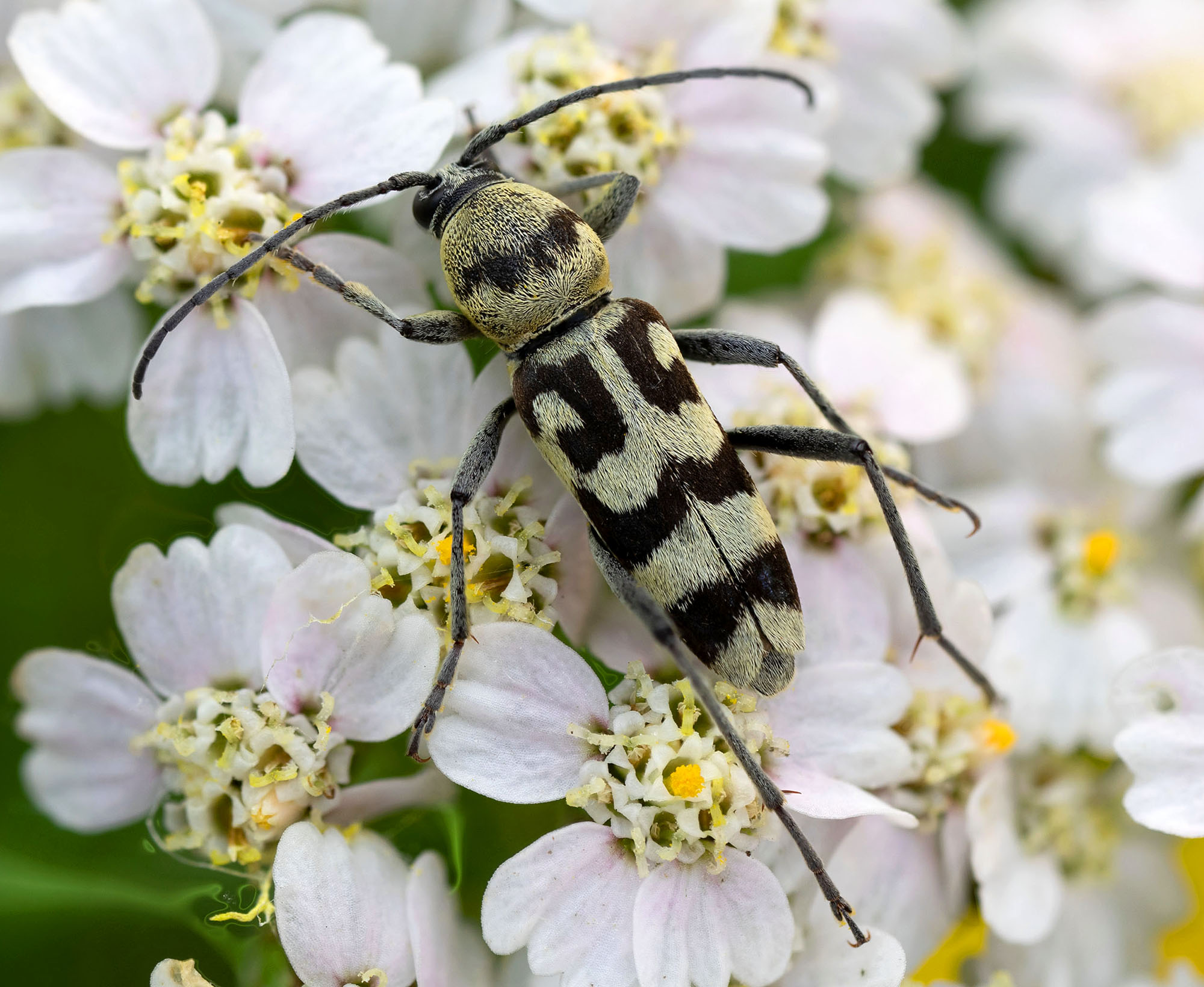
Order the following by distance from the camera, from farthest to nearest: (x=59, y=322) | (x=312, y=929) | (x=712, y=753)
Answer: (x=59, y=322)
(x=712, y=753)
(x=312, y=929)

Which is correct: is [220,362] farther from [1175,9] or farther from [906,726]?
[1175,9]

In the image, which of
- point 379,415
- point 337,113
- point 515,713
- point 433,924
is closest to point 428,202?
point 337,113

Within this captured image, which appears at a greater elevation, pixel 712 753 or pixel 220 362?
pixel 220 362

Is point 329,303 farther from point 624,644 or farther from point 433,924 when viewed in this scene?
point 433,924

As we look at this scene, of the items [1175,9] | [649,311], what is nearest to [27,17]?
[649,311]

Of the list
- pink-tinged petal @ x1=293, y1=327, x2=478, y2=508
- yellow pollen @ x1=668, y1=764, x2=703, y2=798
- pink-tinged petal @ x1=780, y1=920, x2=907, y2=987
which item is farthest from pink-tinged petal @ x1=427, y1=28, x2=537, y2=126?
pink-tinged petal @ x1=780, y1=920, x2=907, y2=987

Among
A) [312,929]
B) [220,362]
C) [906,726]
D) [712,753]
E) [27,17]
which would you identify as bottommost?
[906,726]

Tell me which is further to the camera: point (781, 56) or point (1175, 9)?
point (1175, 9)
